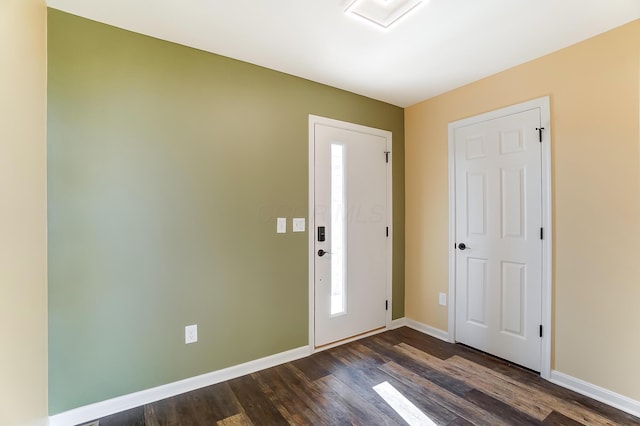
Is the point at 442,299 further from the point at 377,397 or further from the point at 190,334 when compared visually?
the point at 190,334

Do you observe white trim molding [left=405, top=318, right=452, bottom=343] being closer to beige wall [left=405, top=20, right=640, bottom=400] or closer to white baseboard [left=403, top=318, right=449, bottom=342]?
white baseboard [left=403, top=318, right=449, bottom=342]

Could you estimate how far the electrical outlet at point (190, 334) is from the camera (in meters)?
2.16

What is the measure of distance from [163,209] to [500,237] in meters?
2.80

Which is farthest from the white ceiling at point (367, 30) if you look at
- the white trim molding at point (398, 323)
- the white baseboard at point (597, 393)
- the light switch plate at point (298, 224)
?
the white trim molding at point (398, 323)

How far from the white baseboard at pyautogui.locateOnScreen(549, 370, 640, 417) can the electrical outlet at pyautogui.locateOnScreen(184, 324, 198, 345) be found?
9.05 feet

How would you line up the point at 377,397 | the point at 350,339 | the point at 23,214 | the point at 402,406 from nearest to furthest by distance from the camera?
the point at 23,214
the point at 402,406
the point at 377,397
the point at 350,339

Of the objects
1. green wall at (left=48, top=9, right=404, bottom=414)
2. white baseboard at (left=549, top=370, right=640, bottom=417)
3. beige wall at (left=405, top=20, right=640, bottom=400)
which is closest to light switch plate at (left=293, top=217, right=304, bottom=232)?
green wall at (left=48, top=9, right=404, bottom=414)

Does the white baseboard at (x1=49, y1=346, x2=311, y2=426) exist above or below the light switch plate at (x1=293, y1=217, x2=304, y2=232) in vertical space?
below

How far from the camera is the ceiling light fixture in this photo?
1.72 m

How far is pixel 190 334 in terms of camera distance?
7.11 feet

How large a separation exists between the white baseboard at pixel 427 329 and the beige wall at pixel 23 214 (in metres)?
3.18

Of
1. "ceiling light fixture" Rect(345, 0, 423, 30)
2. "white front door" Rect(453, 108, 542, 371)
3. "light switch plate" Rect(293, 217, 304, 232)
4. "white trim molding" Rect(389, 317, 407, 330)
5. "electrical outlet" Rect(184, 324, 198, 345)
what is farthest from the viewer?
"white trim molding" Rect(389, 317, 407, 330)

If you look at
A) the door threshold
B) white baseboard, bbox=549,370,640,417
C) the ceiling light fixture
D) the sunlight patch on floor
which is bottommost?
the sunlight patch on floor

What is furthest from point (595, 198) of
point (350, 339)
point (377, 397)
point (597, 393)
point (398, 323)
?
point (350, 339)
